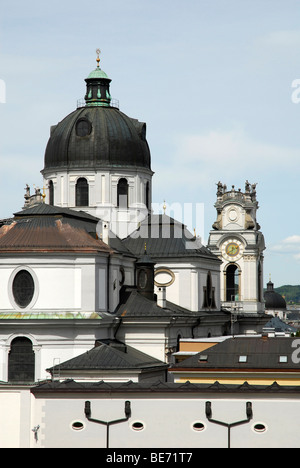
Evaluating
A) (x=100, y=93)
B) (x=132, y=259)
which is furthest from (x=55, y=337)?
(x=100, y=93)

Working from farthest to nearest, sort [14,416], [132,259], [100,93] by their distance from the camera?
[100,93] → [132,259] → [14,416]

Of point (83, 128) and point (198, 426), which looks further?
point (83, 128)

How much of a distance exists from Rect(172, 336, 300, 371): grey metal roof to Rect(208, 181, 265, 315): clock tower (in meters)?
30.5

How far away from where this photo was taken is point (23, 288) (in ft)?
222

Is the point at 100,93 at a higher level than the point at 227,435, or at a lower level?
higher

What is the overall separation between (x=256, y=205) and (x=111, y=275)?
93.7ft

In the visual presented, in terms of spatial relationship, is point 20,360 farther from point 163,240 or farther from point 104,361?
point 163,240

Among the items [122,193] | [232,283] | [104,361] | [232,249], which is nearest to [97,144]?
[122,193]

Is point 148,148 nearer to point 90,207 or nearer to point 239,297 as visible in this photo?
point 90,207

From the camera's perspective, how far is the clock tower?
95.0 meters

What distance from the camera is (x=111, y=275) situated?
Result: 231 feet

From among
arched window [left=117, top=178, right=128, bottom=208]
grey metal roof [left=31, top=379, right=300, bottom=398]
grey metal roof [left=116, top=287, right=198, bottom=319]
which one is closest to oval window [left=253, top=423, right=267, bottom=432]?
grey metal roof [left=31, top=379, right=300, bottom=398]

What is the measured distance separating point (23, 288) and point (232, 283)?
31.5 m

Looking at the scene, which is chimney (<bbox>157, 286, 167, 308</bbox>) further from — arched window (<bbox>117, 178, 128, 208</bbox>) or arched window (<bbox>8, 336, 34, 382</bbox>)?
arched window (<bbox>8, 336, 34, 382</bbox>)
